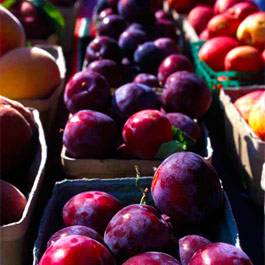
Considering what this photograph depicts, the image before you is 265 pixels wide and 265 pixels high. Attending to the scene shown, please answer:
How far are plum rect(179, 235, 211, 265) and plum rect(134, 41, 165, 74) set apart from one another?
77 centimetres

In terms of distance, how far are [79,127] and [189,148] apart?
23 cm

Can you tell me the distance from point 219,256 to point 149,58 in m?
0.87

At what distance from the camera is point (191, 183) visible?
0.71m

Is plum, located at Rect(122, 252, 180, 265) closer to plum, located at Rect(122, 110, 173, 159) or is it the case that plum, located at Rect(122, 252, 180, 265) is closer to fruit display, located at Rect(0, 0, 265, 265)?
fruit display, located at Rect(0, 0, 265, 265)

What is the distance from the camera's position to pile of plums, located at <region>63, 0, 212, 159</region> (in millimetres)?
938

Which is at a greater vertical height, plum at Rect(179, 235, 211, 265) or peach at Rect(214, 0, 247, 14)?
plum at Rect(179, 235, 211, 265)

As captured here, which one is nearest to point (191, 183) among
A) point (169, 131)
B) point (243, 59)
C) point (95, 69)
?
point (169, 131)

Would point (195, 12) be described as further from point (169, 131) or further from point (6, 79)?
point (169, 131)

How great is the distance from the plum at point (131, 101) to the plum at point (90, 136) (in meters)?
0.06

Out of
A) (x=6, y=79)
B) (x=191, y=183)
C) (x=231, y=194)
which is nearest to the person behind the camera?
(x=191, y=183)

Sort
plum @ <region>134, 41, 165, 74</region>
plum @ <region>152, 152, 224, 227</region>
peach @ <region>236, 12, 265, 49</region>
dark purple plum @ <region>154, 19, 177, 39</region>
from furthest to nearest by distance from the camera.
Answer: dark purple plum @ <region>154, 19, 177, 39</region>
peach @ <region>236, 12, 265, 49</region>
plum @ <region>134, 41, 165, 74</region>
plum @ <region>152, 152, 224, 227</region>

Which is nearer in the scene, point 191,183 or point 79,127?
point 191,183

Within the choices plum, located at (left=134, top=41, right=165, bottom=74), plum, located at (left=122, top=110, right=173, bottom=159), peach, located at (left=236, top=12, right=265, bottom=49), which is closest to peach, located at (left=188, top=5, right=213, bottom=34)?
peach, located at (left=236, top=12, right=265, bottom=49)

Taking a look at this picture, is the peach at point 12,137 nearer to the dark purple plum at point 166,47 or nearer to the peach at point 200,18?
the dark purple plum at point 166,47
